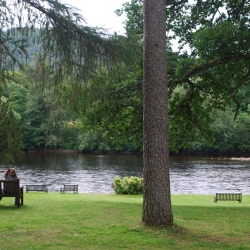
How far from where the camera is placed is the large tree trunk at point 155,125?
26.5ft

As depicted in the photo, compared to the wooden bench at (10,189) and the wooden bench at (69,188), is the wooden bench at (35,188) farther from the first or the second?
the wooden bench at (10,189)

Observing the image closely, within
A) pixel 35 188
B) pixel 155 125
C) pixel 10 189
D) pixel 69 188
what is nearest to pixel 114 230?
pixel 155 125

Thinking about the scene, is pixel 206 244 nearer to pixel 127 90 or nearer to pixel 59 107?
pixel 59 107

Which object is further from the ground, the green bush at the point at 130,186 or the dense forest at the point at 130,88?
the dense forest at the point at 130,88

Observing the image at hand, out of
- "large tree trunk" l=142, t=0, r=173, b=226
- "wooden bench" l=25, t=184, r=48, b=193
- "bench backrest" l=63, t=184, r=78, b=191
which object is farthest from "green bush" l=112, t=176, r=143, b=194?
"large tree trunk" l=142, t=0, r=173, b=226

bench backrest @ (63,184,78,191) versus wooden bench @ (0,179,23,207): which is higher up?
wooden bench @ (0,179,23,207)

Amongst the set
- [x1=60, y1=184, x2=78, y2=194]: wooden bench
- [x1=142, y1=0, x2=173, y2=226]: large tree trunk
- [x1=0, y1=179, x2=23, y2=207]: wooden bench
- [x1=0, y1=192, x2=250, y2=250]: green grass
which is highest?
[x1=142, y1=0, x2=173, y2=226]: large tree trunk

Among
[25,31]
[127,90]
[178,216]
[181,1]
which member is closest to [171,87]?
[127,90]

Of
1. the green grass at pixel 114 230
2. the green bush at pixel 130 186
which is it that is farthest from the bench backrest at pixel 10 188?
the green bush at pixel 130 186

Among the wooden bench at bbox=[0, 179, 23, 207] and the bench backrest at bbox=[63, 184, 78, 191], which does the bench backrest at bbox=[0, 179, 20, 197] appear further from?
the bench backrest at bbox=[63, 184, 78, 191]

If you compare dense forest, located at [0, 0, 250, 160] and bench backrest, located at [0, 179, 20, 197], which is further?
bench backrest, located at [0, 179, 20, 197]

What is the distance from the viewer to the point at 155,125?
26.7 feet

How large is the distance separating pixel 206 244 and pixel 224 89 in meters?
7.76

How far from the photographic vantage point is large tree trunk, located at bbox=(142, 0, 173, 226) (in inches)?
318
